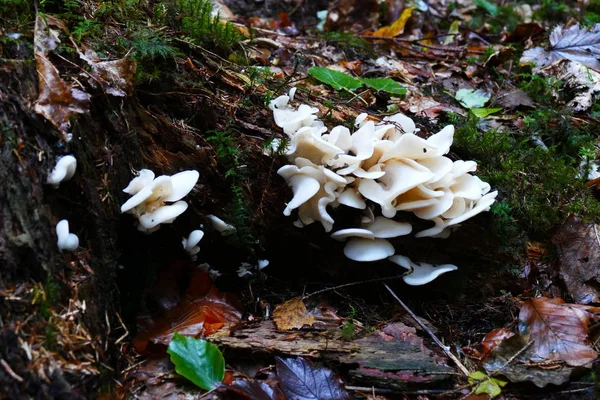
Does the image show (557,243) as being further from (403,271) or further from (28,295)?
(28,295)

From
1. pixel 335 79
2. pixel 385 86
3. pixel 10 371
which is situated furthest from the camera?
pixel 385 86

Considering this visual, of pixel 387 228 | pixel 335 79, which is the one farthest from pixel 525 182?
pixel 335 79

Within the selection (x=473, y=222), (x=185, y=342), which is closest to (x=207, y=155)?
(x=185, y=342)

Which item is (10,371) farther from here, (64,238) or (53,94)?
(53,94)

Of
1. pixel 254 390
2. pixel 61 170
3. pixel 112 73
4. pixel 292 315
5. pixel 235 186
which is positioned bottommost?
pixel 292 315

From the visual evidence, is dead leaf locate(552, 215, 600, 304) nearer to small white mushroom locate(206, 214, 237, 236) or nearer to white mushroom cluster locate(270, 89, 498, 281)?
white mushroom cluster locate(270, 89, 498, 281)

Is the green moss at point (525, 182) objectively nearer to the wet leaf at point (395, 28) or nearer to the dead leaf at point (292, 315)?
the dead leaf at point (292, 315)

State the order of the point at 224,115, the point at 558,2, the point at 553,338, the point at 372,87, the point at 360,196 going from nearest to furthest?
the point at 553,338 < the point at 360,196 < the point at 224,115 < the point at 372,87 < the point at 558,2
